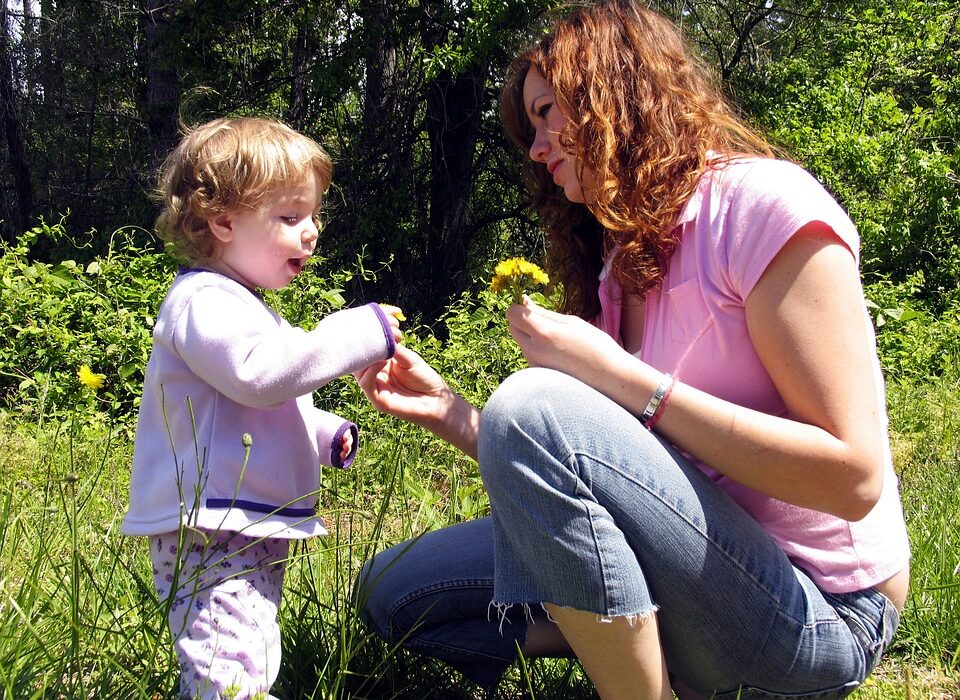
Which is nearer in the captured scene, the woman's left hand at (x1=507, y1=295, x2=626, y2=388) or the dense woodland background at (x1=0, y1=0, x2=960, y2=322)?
the woman's left hand at (x1=507, y1=295, x2=626, y2=388)

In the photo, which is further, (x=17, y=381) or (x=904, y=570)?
(x=17, y=381)

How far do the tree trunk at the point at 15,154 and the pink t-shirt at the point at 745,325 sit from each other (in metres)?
10.7

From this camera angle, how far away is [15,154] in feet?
36.1

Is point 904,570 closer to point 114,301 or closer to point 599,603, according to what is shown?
point 599,603

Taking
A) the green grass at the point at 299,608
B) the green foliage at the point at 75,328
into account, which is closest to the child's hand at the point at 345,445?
the green grass at the point at 299,608

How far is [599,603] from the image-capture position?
151 cm

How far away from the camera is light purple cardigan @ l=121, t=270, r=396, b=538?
1675mm

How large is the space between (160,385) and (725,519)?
1.01m

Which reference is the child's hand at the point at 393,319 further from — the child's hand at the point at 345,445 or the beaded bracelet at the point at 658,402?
the beaded bracelet at the point at 658,402

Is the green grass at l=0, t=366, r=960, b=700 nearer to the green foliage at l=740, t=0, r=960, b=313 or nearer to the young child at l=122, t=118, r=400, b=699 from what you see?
the young child at l=122, t=118, r=400, b=699

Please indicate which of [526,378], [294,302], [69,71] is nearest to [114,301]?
[294,302]

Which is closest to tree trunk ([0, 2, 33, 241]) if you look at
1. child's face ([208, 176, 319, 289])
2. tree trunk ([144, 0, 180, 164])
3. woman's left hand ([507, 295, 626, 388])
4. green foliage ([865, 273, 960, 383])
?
tree trunk ([144, 0, 180, 164])

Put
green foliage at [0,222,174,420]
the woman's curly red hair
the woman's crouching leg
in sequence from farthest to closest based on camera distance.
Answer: green foliage at [0,222,174,420]
the woman's crouching leg
the woman's curly red hair

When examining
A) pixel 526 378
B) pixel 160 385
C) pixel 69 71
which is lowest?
Answer: pixel 69 71
